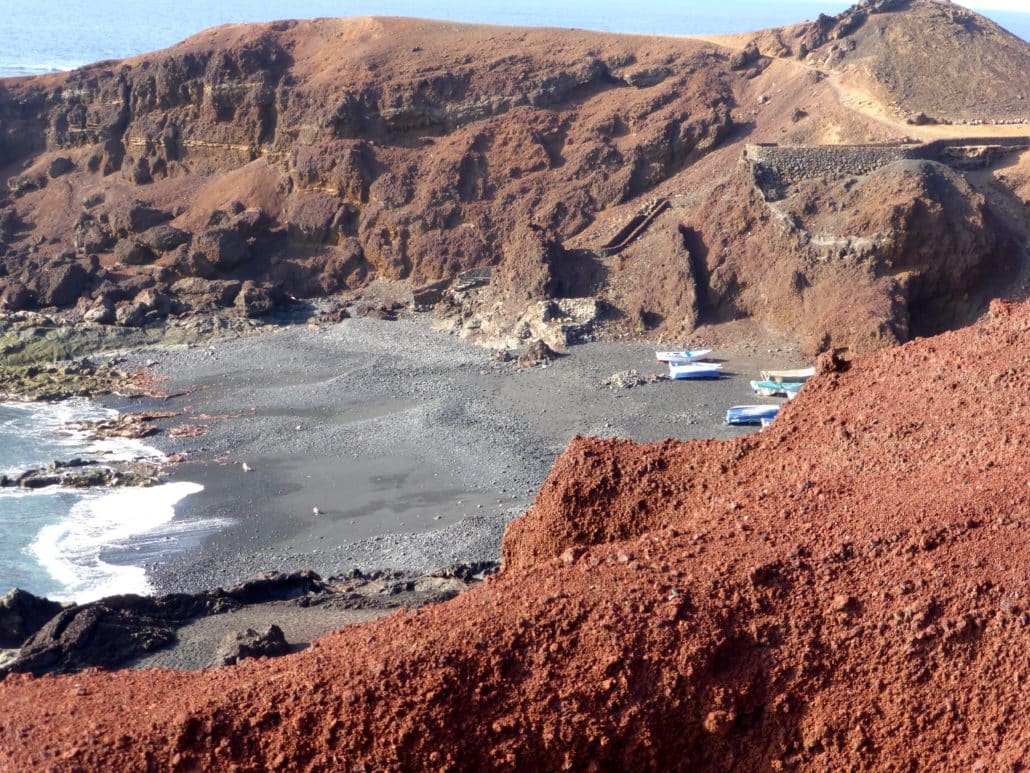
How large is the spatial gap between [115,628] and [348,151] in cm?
2803

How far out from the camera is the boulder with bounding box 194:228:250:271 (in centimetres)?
3809

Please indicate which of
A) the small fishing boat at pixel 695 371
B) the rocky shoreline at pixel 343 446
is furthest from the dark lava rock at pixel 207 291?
the small fishing boat at pixel 695 371

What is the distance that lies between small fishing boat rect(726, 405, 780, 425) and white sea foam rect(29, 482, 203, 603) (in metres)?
12.8

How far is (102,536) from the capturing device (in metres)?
21.8

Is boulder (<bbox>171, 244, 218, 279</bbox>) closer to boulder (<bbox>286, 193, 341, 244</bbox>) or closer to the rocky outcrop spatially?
boulder (<bbox>286, 193, 341, 244</bbox>)

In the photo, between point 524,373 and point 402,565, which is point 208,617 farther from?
point 524,373

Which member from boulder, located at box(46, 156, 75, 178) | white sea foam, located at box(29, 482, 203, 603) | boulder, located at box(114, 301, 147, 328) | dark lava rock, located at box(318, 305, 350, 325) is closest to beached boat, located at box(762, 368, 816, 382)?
white sea foam, located at box(29, 482, 203, 603)

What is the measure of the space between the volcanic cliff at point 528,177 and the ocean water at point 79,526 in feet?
32.8

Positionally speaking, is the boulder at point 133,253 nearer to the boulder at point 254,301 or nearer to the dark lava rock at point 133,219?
the dark lava rock at point 133,219

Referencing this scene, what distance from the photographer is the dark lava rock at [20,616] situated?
1586 cm

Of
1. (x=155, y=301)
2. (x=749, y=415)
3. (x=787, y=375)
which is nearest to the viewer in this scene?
(x=749, y=415)

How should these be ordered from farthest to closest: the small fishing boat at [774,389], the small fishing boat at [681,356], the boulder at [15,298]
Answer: the boulder at [15,298]
the small fishing boat at [681,356]
the small fishing boat at [774,389]

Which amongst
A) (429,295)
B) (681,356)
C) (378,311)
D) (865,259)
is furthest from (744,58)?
(378,311)

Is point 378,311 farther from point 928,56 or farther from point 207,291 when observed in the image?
point 928,56
